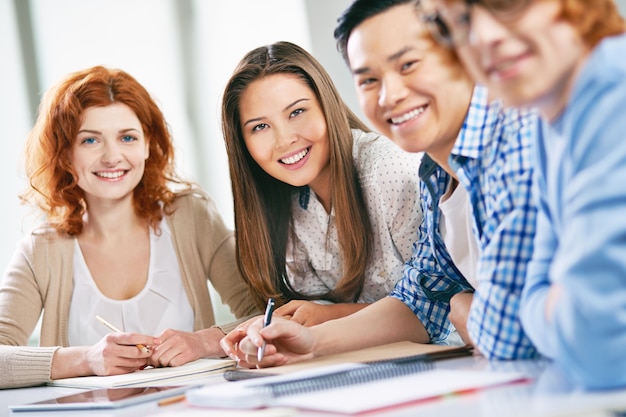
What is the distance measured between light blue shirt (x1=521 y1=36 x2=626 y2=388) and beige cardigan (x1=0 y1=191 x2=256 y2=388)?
A: 4.82ft

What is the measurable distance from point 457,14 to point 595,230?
280 mm

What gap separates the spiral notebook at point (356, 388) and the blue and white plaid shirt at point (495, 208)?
11 cm

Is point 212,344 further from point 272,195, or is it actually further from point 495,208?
point 495,208

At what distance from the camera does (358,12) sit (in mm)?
1393

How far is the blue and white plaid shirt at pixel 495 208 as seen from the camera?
1.11 metres

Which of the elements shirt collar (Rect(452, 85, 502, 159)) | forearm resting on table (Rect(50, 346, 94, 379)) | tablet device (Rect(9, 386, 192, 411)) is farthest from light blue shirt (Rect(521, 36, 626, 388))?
forearm resting on table (Rect(50, 346, 94, 379))

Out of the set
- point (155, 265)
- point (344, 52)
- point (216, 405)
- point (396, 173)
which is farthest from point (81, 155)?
point (216, 405)

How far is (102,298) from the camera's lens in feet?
7.63

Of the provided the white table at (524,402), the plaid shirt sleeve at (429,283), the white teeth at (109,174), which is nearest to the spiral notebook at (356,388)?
the white table at (524,402)

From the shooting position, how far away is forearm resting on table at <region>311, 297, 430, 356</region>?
155cm

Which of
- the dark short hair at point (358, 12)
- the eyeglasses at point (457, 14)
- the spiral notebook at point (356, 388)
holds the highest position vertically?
the dark short hair at point (358, 12)

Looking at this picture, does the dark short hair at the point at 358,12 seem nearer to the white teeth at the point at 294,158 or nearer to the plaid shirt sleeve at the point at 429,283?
the plaid shirt sleeve at the point at 429,283

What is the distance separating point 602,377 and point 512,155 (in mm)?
464

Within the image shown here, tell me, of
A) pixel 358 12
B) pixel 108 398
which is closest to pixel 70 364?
pixel 108 398
